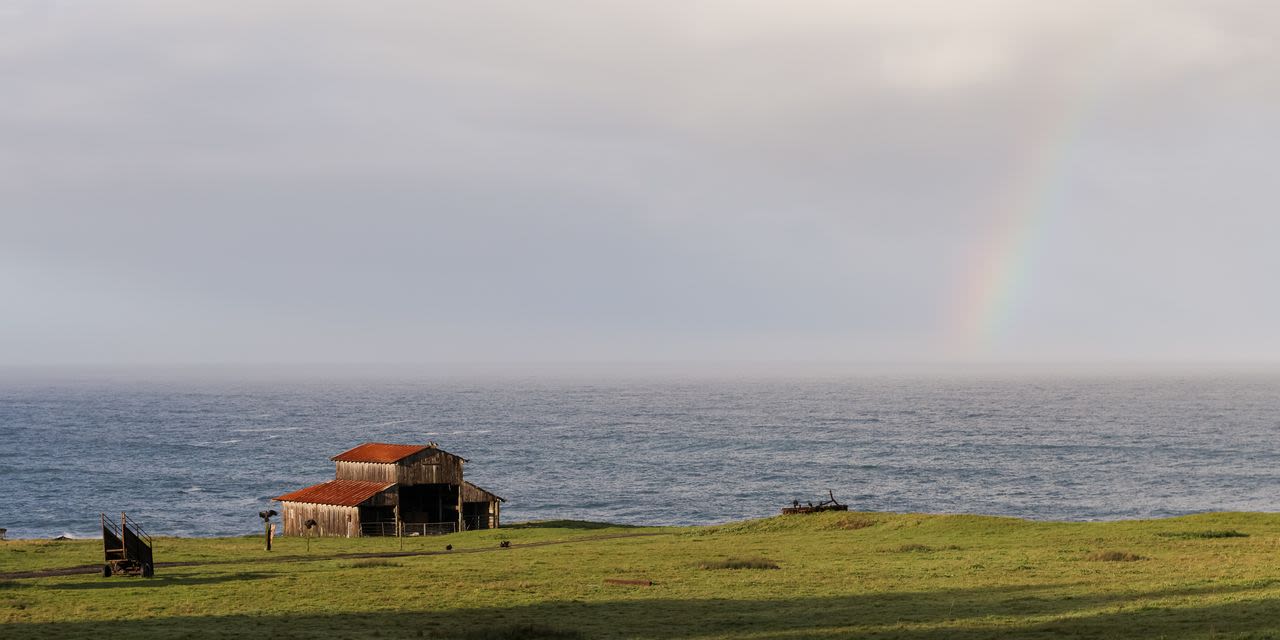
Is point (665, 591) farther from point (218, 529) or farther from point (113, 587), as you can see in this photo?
point (218, 529)

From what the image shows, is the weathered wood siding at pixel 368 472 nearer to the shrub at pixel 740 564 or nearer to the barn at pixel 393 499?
the barn at pixel 393 499

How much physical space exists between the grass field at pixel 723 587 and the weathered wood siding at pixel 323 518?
1208cm

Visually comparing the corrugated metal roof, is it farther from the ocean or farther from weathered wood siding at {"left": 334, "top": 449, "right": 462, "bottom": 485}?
the ocean

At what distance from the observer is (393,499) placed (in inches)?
3189

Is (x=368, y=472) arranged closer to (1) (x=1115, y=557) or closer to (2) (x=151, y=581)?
(2) (x=151, y=581)

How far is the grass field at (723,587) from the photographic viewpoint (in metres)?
33.2

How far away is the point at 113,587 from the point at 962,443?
482 ft

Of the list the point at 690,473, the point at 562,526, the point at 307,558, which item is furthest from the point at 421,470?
the point at 690,473

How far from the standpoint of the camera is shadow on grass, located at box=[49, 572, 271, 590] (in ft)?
148

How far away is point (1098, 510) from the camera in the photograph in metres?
102

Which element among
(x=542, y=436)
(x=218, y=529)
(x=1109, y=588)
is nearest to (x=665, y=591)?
(x=1109, y=588)

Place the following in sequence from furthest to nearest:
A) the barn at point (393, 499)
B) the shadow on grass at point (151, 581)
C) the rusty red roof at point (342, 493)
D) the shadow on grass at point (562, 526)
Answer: the barn at point (393, 499) < the rusty red roof at point (342, 493) < the shadow on grass at point (562, 526) < the shadow on grass at point (151, 581)

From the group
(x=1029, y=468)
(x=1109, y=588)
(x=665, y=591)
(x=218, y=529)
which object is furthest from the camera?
(x=1029, y=468)

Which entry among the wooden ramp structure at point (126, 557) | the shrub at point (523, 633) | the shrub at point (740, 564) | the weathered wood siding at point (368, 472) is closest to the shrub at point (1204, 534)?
the shrub at point (740, 564)
